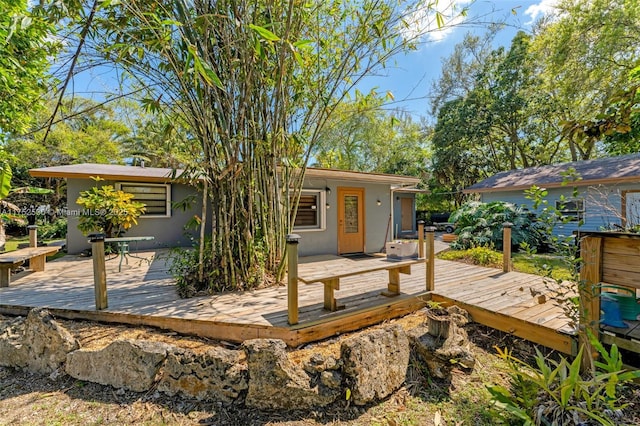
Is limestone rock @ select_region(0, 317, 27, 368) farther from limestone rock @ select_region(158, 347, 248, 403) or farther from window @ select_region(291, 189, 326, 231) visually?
window @ select_region(291, 189, 326, 231)

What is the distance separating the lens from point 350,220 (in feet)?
24.6

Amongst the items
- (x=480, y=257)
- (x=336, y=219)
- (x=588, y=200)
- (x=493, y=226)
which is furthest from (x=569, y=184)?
(x=336, y=219)

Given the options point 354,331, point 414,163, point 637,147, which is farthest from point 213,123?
point 414,163

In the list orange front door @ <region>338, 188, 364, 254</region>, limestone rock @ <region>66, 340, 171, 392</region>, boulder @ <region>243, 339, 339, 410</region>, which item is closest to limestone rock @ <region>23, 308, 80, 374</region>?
limestone rock @ <region>66, 340, 171, 392</region>

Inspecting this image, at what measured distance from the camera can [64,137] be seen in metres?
13.6

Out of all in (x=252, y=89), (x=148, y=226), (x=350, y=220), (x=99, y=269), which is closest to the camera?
(x=99, y=269)

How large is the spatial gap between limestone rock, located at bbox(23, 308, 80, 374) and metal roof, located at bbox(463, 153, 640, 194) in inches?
382

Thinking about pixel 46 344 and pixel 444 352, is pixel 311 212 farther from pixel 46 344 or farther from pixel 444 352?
pixel 46 344

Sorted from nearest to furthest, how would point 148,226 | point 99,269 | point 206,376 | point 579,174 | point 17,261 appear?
point 206,376 < point 99,269 < point 17,261 < point 148,226 < point 579,174

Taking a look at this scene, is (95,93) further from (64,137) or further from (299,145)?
(64,137)

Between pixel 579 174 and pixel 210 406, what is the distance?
437 inches

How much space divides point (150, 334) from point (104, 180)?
19.4 ft

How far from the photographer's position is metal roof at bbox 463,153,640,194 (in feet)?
27.6

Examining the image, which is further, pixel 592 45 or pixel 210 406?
pixel 592 45
